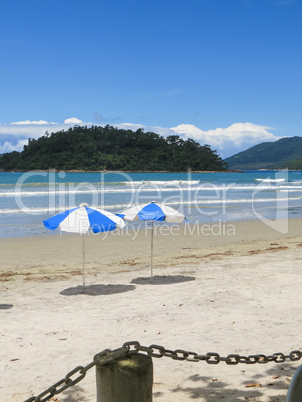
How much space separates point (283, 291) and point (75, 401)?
17.8 ft

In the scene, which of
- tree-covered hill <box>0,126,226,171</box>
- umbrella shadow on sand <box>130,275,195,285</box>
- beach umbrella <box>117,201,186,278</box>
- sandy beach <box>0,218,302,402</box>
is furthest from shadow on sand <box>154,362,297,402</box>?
tree-covered hill <box>0,126,226,171</box>

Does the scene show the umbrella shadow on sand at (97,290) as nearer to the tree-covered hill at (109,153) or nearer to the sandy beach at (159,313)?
the sandy beach at (159,313)

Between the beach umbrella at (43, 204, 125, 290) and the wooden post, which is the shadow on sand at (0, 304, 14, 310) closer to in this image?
the beach umbrella at (43, 204, 125, 290)

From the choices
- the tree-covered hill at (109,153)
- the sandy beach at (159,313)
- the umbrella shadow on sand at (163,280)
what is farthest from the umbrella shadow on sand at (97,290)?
the tree-covered hill at (109,153)

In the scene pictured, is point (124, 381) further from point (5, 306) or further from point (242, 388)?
point (5, 306)

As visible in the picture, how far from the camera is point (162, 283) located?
10.0 meters

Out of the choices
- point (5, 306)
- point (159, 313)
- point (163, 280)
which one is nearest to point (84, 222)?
point (5, 306)

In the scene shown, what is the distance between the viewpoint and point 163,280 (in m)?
10.3

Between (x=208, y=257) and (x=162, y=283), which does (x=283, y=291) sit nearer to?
(x=162, y=283)

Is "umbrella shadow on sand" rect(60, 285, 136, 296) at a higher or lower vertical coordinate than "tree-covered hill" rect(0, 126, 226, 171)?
lower

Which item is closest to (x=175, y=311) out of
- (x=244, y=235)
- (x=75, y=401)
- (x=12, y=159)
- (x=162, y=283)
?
(x=162, y=283)

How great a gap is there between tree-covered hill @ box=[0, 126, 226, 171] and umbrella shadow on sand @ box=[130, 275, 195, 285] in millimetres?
113046

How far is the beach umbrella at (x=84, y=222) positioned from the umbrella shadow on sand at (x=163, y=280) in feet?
5.57

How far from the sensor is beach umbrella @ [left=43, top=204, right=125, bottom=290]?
880cm
